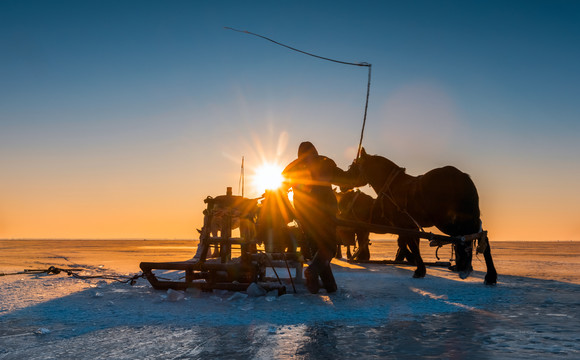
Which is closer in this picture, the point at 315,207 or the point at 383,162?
the point at 315,207

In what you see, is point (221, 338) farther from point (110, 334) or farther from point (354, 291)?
point (354, 291)

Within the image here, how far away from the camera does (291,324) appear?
5195mm

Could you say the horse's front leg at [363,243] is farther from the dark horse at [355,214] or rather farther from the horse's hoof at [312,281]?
the horse's hoof at [312,281]

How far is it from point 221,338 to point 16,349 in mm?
1856

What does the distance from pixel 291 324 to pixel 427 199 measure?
5.82 m

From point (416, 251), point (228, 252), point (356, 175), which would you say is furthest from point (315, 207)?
point (416, 251)

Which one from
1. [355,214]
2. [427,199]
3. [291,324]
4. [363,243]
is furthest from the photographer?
[363,243]

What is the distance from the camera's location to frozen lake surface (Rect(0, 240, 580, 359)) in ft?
12.9

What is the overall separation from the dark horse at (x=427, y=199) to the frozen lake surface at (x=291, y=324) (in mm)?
1271

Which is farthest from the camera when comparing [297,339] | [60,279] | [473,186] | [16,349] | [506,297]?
[60,279]

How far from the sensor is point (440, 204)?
32.0ft

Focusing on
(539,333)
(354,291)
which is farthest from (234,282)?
(539,333)

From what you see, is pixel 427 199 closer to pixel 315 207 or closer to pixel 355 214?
pixel 315 207

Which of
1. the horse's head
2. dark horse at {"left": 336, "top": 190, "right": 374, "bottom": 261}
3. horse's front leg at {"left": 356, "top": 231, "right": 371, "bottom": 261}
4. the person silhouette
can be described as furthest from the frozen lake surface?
horse's front leg at {"left": 356, "top": 231, "right": 371, "bottom": 261}
